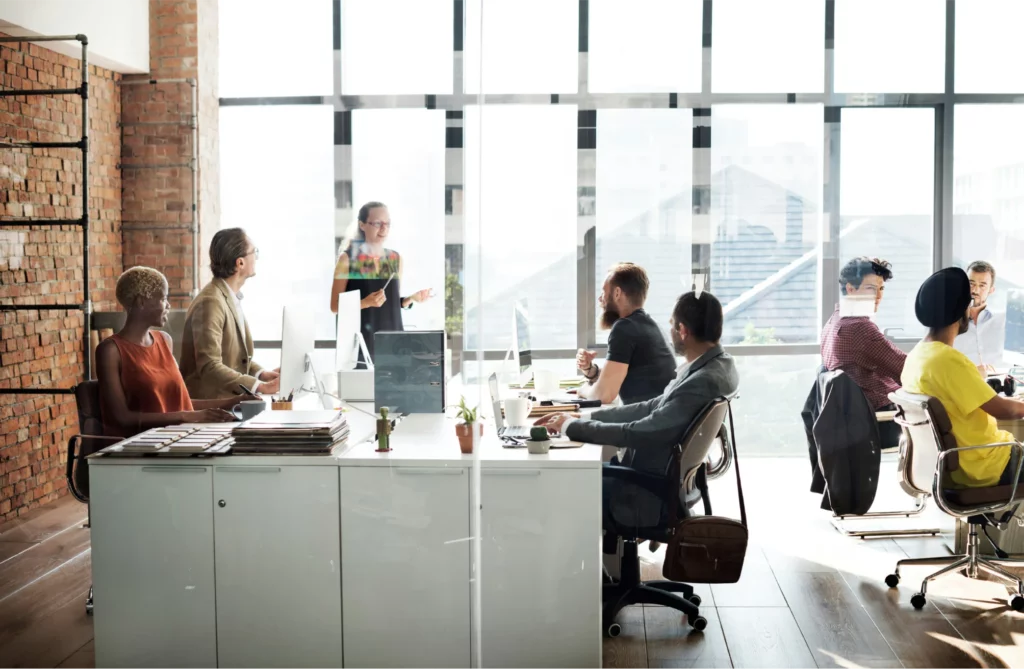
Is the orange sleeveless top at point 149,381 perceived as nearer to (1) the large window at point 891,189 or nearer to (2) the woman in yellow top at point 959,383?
(1) the large window at point 891,189

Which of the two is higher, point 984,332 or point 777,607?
point 984,332

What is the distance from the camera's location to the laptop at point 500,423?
120 inches

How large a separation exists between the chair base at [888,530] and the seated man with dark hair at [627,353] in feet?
3.54

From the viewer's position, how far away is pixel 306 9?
3.13 metres

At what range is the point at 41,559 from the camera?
12.1 ft

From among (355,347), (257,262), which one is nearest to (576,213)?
(355,347)

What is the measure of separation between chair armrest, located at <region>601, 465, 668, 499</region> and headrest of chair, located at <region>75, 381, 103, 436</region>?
1856 millimetres

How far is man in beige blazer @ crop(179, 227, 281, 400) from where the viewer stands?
318 centimetres

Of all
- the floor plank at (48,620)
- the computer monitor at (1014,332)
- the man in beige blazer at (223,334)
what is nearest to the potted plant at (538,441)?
the man in beige blazer at (223,334)

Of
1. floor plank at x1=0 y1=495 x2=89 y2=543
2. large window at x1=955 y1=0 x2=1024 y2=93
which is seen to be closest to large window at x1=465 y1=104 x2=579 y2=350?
large window at x1=955 y1=0 x2=1024 y2=93

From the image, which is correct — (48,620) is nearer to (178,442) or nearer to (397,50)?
(178,442)

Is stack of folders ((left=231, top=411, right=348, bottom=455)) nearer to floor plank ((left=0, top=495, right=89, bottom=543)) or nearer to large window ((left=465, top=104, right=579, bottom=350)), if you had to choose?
large window ((left=465, top=104, right=579, bottom=350))

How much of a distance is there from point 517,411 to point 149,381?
4.31ft

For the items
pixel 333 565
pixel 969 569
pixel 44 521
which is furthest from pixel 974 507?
pixel 44 521
